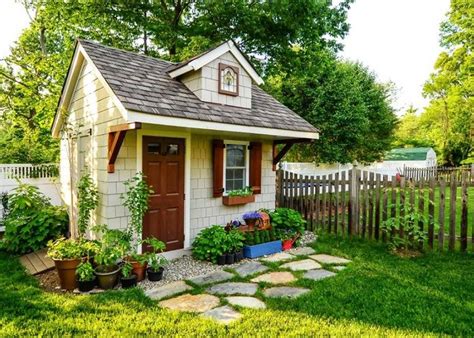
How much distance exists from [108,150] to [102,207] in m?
0.95

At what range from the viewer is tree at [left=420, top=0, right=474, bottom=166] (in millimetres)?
18141

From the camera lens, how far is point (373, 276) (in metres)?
4.50

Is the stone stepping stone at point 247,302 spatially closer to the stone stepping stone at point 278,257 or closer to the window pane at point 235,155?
the stone stepping stone at point 278,257

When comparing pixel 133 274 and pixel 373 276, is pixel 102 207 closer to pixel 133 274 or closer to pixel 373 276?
pixel 133 274

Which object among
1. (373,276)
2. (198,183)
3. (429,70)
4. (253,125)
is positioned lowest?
(373,276)

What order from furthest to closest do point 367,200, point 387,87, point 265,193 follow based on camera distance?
point 387,87 → point 265,193 → point 367,200

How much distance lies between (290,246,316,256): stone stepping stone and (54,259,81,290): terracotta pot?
12.3ft

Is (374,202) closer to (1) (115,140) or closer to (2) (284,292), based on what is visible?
(2) (284,292)

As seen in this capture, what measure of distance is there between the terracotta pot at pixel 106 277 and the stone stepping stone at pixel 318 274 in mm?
2785

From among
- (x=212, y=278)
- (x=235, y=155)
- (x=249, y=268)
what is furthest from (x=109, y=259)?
(x=235, y=155)

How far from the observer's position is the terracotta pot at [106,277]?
411cm

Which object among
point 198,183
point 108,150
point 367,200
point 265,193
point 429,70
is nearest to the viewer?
point 108,150

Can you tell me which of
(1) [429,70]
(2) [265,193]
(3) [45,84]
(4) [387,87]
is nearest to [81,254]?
(2) [265,193]

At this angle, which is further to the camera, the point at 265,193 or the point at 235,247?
the point at 265,193
